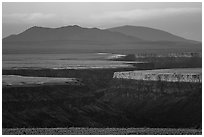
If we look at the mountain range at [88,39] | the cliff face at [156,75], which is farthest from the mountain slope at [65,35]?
the cliff face at [156,75]

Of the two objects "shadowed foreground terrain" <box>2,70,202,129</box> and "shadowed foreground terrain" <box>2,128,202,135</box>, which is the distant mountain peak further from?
"shadowed foreground terrain" <box>2,128,202,135</box>

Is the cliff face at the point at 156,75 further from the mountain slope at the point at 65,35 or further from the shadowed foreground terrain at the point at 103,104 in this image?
the mountain slope at the point at 65,35

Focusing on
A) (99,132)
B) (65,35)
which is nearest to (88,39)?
(65,35)

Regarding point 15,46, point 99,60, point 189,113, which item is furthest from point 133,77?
point 15,46

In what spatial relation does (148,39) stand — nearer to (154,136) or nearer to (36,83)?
(36,83)

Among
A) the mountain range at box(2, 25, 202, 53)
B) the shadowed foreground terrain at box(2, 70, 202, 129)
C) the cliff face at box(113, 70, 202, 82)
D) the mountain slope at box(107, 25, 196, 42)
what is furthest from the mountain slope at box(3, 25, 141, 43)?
the cliff face at box(113, 70, 202, 82)

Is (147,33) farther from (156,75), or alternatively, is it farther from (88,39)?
(88,39)

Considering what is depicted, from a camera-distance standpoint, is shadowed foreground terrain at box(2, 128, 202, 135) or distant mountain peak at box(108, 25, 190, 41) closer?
shadowed foreground terrain at box(2, 128, 202, 135)

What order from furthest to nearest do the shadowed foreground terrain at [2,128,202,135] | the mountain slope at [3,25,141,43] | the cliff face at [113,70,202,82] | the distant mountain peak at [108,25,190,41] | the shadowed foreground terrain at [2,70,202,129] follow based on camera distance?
the cliff face at [113,70,202,82] < the distant mountain peak at [108,25,190,41] < the mountain slope at [3,25,141,43] < the shadowed foreground terrain at [2,70,202,129] < the shadowed foreground terrain at [2,128,202,135]
